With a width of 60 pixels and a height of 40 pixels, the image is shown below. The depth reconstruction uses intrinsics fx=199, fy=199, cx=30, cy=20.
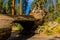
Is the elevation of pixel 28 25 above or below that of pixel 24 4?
below

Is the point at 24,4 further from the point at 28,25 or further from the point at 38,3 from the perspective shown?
the point at 28,25

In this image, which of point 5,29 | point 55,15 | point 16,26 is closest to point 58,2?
point 55,15

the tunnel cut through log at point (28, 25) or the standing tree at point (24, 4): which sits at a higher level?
the standing tree at point (24, 4)

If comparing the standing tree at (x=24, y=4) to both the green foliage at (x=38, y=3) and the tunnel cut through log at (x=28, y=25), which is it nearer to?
the green foliage at (x=38, y=3)

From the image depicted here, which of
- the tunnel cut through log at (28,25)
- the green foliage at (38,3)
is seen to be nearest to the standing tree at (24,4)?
the green foliage at (38,3)

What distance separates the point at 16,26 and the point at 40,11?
2.07m

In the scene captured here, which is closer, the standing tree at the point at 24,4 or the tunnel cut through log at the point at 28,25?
the tunnel cut through log at the point at 28,25

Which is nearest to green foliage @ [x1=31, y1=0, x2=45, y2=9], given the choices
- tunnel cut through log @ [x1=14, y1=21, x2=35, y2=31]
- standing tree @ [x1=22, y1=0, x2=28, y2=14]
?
standing tree @ [x1=22, y1=0, x2=28, y2=14]

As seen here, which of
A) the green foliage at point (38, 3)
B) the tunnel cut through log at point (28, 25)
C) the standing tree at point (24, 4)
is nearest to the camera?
the tunnel cut through log at point (28, 25)

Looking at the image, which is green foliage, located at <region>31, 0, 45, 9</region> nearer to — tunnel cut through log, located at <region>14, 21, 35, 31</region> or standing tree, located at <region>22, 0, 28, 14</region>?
standing tree, located at <region>22, 0, 28, 14</region>

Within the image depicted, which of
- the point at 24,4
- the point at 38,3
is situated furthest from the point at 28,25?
the point at 24,4

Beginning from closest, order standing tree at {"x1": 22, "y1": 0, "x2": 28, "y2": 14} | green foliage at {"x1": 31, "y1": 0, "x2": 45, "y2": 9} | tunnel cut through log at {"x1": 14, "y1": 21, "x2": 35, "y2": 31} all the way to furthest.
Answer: tunnel cut through log at {"x1": 14, "y1": 21, "x2": 35, "y2": 31} < green foliage at {"x1": 31, "y1": 0, "x2": 45, "y2": 9} < standing tree at {"x1": 22, "y1": 0, "x2": 28, "y2": 14}

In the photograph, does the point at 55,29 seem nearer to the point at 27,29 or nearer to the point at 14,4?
the point at 27,29

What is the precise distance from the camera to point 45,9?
15211 millimetres
